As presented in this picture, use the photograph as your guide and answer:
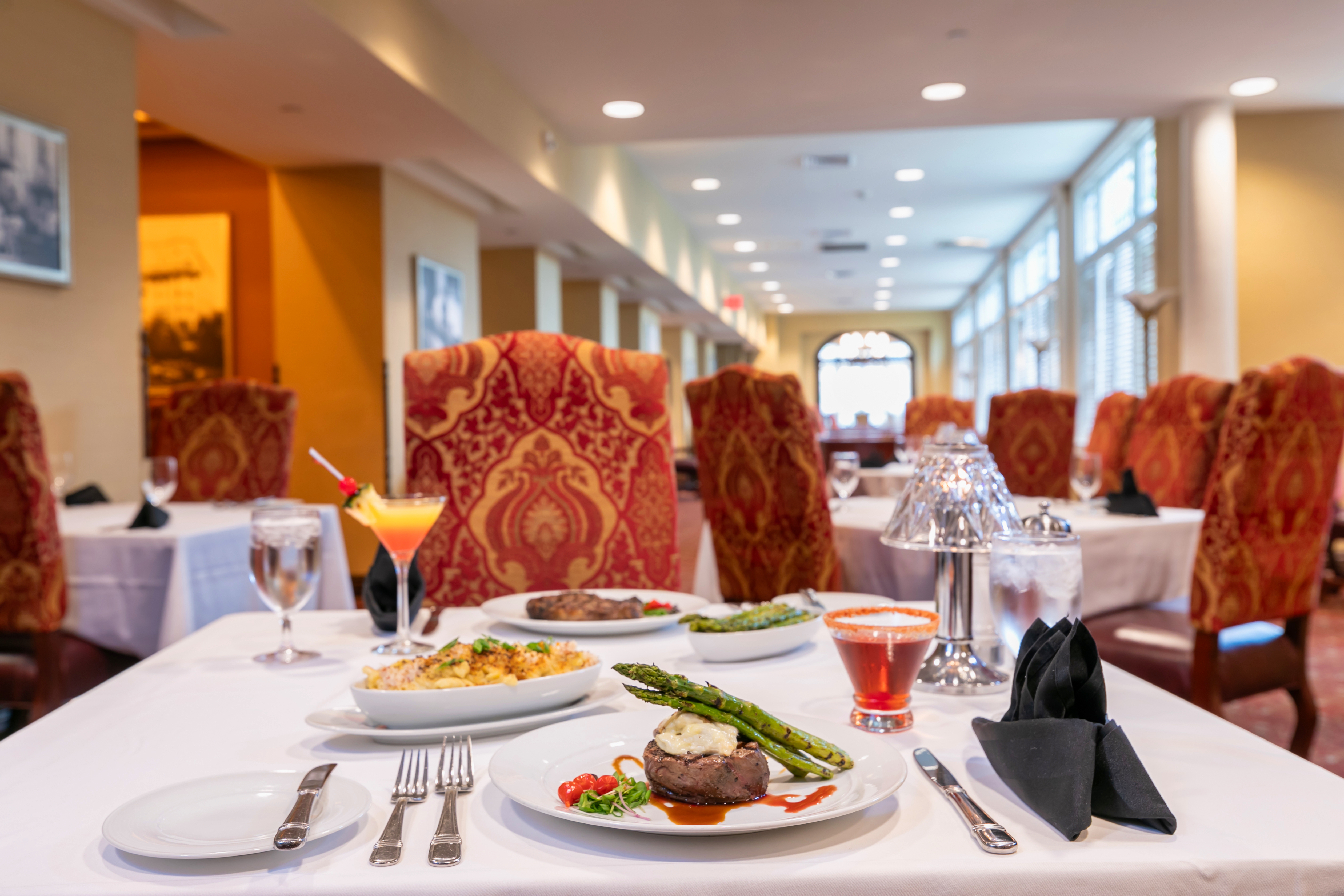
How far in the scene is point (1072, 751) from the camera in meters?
0.57

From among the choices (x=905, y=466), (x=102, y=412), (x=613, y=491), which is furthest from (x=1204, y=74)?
(x=102, y=412)

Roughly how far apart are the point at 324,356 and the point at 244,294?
76cm

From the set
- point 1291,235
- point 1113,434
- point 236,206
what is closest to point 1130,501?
point 1113,434

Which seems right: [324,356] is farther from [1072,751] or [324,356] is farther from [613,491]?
[1072,751]

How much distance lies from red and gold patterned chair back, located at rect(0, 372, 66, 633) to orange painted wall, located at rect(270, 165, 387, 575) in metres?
3.77

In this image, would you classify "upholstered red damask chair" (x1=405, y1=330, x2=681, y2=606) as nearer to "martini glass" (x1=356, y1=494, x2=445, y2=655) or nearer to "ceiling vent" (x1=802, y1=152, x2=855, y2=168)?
"martini glass" (x1=356, y1=494, x2=445, y2=655)

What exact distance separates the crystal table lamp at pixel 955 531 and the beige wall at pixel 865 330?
18.8m

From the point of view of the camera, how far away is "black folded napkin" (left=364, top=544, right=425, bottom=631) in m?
1.14

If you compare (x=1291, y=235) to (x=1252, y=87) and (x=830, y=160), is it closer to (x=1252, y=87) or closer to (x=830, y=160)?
(x=1252, y=87)

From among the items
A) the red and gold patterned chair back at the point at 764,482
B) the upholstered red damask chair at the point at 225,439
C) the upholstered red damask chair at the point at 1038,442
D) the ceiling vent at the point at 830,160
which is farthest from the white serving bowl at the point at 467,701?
the ceiling vent at the point at 830,160

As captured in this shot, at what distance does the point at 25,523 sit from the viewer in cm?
191

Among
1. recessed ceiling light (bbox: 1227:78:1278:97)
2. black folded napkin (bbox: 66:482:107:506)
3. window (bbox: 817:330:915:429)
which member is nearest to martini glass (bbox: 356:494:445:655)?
black folded napkin (bbox: 66:482:107:506)

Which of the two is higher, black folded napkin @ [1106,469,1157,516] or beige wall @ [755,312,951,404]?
beige wall @ [755,312,951,404]

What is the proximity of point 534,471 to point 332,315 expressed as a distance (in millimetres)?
4451
